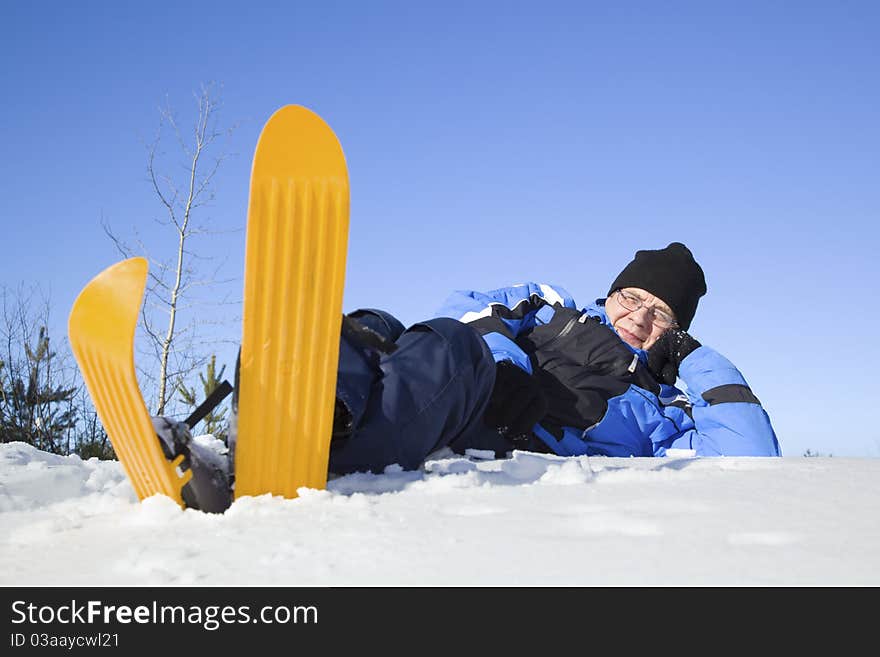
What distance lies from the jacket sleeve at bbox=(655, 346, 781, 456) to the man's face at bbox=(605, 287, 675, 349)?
31cm

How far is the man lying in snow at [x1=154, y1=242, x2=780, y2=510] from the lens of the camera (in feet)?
6.24

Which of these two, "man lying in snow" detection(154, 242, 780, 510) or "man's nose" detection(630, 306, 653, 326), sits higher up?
"man's nose" detection(630, 306, 653, 326)

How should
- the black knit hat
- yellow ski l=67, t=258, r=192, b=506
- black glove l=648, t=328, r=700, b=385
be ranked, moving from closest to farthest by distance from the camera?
1. yellow ski l=67, t=258, r=192, b=506
2. black glove l=648, t=328, r=700, b=385
3. the black knit hat

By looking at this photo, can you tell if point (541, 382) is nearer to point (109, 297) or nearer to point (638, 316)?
point (638, 316)

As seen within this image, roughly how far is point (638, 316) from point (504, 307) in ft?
2.65

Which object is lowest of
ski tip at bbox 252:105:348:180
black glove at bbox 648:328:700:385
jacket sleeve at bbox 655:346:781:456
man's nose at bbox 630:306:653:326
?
jacket sleeve at bbox 655:346:781:456

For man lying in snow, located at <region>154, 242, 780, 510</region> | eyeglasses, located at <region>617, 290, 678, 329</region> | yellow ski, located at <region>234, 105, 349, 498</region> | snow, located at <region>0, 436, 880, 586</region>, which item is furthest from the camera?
eyeglasses, located at <region>617, 290, 678, 329</region>

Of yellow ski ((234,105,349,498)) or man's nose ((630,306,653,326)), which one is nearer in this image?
yellow ski ((234,105,349,498))

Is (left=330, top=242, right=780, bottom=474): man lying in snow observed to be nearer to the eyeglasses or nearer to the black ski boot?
the eyeglasses

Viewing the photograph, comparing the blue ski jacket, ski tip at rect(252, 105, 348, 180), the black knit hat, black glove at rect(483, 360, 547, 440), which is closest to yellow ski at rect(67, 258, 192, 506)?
ski tip at rect(252, 105, 348, 180)

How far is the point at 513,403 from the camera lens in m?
2.71

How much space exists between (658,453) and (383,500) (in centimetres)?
205
